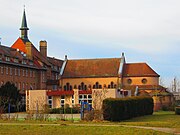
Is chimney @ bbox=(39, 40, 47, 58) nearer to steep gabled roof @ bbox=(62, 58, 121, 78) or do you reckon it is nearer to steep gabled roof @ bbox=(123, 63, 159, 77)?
steep gabled roof @ bbox=(62, 58, 121, 78)

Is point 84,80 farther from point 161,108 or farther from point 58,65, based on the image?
point 161,108

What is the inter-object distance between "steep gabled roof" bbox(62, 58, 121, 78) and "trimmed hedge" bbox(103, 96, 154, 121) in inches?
1662

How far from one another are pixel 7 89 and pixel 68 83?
30.6 meters

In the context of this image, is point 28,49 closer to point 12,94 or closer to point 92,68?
point 92,68

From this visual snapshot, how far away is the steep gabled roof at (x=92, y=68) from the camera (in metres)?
97.3

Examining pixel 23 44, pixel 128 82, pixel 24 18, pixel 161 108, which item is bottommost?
pixel 161 108

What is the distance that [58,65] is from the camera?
109 meters

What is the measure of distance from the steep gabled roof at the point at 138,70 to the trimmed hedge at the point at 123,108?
3861cm

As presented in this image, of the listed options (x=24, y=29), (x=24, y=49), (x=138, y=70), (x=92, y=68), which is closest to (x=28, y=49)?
(x=24, y=49)

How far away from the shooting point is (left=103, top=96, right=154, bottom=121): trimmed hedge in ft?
127

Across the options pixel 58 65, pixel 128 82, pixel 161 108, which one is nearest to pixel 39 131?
pixel 161 108

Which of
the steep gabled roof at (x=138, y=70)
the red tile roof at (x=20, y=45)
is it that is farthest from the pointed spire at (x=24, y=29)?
the steep gabled roof at (x=138, y=70)

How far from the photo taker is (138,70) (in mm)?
95438

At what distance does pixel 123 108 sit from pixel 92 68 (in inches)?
2264
